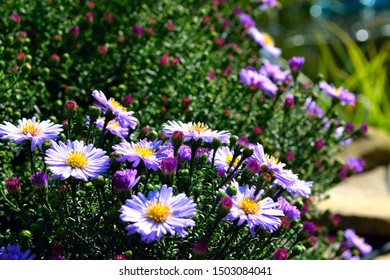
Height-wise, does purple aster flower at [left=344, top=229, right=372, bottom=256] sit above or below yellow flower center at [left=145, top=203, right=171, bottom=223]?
above

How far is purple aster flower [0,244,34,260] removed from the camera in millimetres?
1632

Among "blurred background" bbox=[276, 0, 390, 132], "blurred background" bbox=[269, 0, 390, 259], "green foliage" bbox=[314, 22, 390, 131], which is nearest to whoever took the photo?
"blurred background" bbox=[269, 0, 390, 259]

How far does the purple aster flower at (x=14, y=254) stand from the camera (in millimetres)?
1632

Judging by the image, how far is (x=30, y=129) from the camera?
176 centimetres

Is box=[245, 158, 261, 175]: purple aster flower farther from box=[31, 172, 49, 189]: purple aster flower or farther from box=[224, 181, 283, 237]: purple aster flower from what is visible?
box=[31, 172, 49, 189]: purple aster flower

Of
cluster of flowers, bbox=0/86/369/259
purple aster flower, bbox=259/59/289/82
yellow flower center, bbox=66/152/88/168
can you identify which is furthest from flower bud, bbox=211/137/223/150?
purple aster flower, bbox=259/59/289/82

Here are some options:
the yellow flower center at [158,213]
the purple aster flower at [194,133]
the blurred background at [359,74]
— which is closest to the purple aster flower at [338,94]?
the blurred background at [359,74]

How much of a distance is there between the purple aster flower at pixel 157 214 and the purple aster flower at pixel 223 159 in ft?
0.85

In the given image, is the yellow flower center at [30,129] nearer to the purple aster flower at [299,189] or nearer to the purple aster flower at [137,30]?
the purple aster flower at [299,189]

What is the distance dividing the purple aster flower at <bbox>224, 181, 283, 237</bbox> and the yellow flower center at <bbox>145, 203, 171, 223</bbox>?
0.48 feet

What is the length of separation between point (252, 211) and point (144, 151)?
298 mm

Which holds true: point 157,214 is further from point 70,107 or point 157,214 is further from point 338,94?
point 338,94
